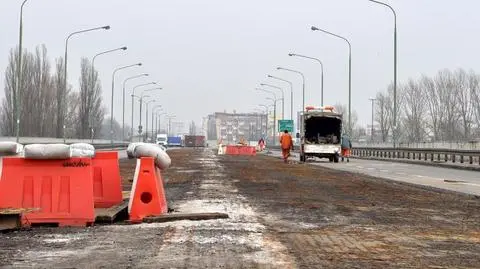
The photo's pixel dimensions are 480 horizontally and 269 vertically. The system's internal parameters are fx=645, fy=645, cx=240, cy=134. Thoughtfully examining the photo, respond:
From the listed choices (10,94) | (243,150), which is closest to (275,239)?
(243,150)

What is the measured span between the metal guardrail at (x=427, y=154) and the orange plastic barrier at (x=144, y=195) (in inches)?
1143

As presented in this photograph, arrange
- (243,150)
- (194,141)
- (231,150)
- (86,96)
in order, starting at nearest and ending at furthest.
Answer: (243,150)
(231,150)
(86,96)
(194,141)

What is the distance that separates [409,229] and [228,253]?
3463mm

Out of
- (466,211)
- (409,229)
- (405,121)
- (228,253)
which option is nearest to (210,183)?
(466,211)

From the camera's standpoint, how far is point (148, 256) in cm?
684

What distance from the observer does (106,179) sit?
36.8 feet

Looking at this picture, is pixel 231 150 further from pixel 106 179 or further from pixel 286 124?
pixel 106 179

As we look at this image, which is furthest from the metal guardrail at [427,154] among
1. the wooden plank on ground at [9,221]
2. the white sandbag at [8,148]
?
the wooden plank on ground at [9,221]

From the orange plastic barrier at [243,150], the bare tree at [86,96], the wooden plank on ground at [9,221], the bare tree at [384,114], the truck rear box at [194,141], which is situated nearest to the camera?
the wooden plank on ground at [9,221]

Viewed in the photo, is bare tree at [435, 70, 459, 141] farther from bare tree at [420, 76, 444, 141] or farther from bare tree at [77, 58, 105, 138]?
bare tree at [77, 58, 105, 138]

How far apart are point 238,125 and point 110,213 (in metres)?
174

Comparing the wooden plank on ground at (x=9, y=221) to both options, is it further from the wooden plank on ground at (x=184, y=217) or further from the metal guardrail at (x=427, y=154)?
the metal guardrail at (x=427, y=154)

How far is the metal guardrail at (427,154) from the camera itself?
37.9 m

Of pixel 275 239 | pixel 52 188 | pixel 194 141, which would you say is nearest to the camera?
pixel 275 239
